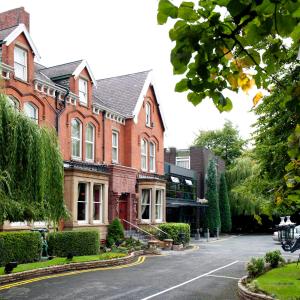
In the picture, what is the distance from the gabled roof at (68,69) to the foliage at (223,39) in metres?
23.3

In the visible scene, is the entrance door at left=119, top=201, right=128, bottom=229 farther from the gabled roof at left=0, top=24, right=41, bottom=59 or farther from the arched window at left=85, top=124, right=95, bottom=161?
the gabled roof at left=0, top=24, right=41, bottom=59

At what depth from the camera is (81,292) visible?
12.6m

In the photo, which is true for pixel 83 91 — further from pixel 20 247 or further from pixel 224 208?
pixel 224 208

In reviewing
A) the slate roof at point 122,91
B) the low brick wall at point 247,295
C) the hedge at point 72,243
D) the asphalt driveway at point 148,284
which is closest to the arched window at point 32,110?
the hedge at point 72,243

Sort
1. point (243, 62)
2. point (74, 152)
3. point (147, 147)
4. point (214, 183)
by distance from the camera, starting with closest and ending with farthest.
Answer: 1. point (243, 62)
2. point (74, 152)
3. point (147, 147)
4. point (214, 183)

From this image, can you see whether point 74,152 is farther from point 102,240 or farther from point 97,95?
point 97,95

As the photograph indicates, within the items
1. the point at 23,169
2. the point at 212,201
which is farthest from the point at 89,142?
the point at 212,201

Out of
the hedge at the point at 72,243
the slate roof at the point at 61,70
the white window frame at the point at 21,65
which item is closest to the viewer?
the hedge at the point at 72,243

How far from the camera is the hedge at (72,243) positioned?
20188mm

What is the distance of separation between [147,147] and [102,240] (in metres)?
9.99

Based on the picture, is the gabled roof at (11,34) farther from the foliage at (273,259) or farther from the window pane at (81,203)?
the foliage at (273,259)

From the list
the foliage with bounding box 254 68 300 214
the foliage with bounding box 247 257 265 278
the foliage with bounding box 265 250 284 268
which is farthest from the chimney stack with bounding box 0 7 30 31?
the foliage with bounding box 247 257 265 278

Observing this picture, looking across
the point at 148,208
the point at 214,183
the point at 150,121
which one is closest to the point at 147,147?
the point at 150,121

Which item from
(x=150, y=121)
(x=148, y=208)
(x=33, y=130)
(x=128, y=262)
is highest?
(x=150, y=121)
